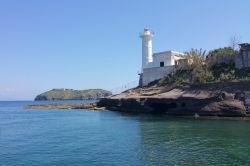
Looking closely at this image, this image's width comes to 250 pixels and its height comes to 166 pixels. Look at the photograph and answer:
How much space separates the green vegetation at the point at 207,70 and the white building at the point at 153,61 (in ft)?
13.8

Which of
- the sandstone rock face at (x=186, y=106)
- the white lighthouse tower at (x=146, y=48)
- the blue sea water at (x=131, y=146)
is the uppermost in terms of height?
the white lighthouse tower at (x=146, y=48)

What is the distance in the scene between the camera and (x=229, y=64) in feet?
229

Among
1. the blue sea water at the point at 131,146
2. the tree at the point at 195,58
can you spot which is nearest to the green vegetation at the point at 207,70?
the tree at the point at 195,58

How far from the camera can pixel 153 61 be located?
283 ft

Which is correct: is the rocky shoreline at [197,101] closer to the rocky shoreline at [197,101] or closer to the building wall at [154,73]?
the rocky shoreline at [197,101]

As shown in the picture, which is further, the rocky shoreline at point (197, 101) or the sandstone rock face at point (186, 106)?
the rocky shoreline at point (197, 101)

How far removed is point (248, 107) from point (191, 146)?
2653cm

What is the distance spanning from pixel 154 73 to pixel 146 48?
8315mm

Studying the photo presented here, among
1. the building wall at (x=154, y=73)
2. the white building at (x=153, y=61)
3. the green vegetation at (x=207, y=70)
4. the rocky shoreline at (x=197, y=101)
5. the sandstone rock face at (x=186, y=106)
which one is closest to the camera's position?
the sandstone rock face at (x=186, y=106)

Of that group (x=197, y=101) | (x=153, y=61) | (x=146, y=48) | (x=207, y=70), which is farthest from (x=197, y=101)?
(x=146, y=48)

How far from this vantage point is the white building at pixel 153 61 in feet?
272

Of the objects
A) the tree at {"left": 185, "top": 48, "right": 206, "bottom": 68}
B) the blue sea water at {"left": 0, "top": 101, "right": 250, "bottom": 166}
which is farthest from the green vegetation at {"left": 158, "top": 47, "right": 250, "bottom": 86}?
the blue sea water at {"left": 0, "top": 101, "right": 250, "bottom": 166}

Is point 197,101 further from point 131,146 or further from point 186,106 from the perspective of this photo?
point 131,146

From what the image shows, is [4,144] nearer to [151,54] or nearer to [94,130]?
[94,130]
